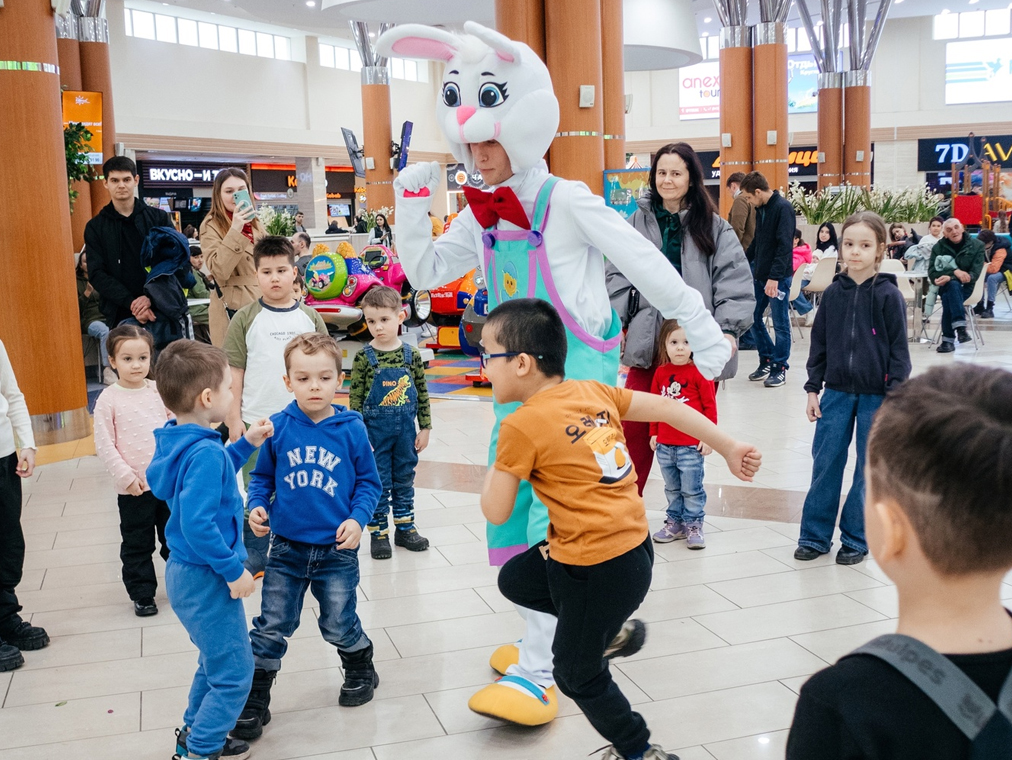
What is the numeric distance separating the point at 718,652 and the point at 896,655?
2408 mm

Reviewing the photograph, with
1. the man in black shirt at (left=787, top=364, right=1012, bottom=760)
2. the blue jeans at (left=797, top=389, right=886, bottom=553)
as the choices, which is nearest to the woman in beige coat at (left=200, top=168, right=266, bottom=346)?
the blue jeans at (left=797, top=389, right=886, bottom=553)

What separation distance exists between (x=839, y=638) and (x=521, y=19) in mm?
6233

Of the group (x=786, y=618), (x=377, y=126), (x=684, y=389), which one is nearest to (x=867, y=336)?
(x=684, y=389)

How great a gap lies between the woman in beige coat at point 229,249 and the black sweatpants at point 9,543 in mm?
1336

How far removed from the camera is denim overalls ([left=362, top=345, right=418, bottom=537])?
14.7 feet

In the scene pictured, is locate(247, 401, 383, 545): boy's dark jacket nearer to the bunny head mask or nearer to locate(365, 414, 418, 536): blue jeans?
the bunny head mask

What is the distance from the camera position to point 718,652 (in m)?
3.39

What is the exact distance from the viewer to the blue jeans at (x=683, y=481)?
4.57 m

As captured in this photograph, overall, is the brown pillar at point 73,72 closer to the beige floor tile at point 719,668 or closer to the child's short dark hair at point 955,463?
the beige floor tile at point 719,668

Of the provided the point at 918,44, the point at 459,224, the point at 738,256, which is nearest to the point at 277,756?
the point at 459,224

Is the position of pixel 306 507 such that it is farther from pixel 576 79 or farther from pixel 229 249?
pixel 576 79

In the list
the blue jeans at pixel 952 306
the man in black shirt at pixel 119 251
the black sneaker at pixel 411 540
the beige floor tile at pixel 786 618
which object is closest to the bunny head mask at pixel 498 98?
the beige floor tile at pixel 786 618

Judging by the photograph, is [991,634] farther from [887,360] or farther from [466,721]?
[887,360]

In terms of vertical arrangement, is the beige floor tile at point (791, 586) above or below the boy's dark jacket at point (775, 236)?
below
